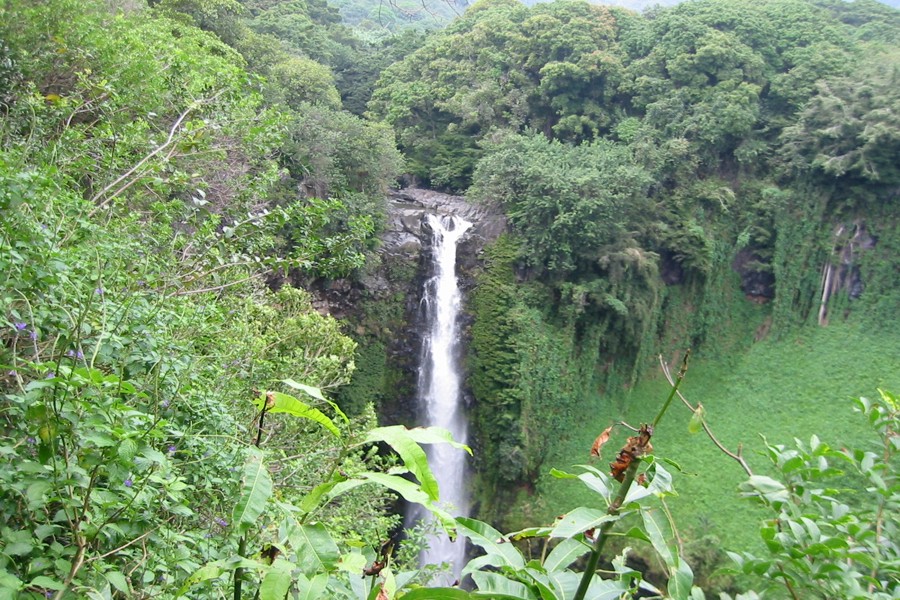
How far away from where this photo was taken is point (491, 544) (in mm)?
963

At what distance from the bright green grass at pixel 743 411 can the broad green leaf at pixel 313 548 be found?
40.0 feet

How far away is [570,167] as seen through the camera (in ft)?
47.8

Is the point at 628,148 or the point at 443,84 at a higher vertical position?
the point at 443,84

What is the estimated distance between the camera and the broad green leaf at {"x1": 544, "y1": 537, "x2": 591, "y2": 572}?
0.96 meters

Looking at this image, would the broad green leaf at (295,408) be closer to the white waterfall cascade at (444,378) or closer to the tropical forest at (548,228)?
the tropical forest at (548,228)

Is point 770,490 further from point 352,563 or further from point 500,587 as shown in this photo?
point 352,563

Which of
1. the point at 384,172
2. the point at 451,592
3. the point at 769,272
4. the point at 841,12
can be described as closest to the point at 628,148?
the point at 769,272

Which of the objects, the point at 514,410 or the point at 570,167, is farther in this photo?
the point at 570,167

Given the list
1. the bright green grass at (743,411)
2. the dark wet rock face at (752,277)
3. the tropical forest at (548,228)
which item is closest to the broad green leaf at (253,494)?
the tropical forest at (548,228)

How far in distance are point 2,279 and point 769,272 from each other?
57.2 feet

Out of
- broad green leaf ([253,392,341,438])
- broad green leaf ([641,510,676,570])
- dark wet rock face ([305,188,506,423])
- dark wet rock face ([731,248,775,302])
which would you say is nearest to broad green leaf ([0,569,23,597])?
broad green leaf ([253,392,341,438])

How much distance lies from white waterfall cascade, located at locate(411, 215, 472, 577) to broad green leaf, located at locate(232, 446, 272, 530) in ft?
38.8

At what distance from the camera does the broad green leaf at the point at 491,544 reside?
933 mm

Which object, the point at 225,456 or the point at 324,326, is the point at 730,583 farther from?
the point at 225,456
